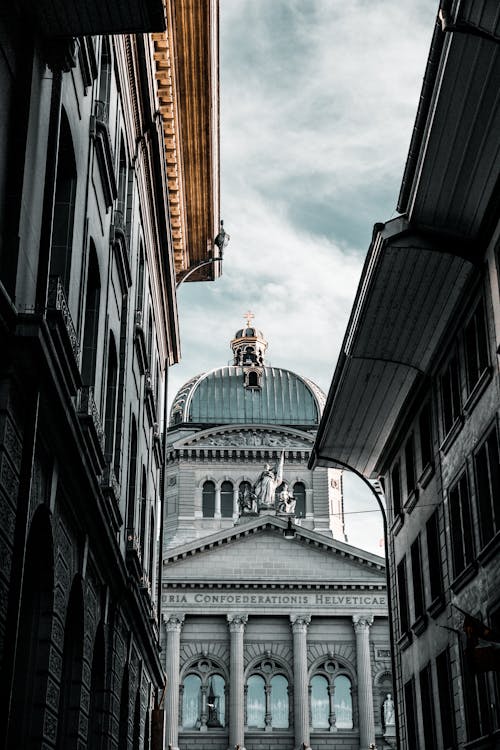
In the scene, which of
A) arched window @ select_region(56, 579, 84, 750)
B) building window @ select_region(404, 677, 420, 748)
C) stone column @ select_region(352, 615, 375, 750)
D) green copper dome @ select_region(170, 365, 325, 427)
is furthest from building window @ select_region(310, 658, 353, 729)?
arched window @ select_region(56, 579, 84, 750)

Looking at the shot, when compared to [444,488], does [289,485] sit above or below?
above

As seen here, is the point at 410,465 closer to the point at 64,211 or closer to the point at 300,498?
the point at 64,211

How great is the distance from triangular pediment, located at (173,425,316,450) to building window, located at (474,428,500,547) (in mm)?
61507

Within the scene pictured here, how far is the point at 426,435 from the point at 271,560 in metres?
43.2

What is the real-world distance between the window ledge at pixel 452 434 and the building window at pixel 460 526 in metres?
1.07

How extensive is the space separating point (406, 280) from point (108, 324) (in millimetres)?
6944

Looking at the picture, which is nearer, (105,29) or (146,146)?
(105,29)

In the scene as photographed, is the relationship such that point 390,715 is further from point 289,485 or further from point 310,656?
point 289,485

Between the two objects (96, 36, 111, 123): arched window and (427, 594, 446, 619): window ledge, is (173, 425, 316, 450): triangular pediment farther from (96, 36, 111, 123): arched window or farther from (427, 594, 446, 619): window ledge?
(96, 36, 111, 123): arched window

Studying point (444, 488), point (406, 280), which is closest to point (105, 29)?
point (406, 280)

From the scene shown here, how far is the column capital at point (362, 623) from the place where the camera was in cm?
6906

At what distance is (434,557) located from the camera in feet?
92.3

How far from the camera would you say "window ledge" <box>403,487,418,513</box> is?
30312 mm

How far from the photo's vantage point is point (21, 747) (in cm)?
1370
